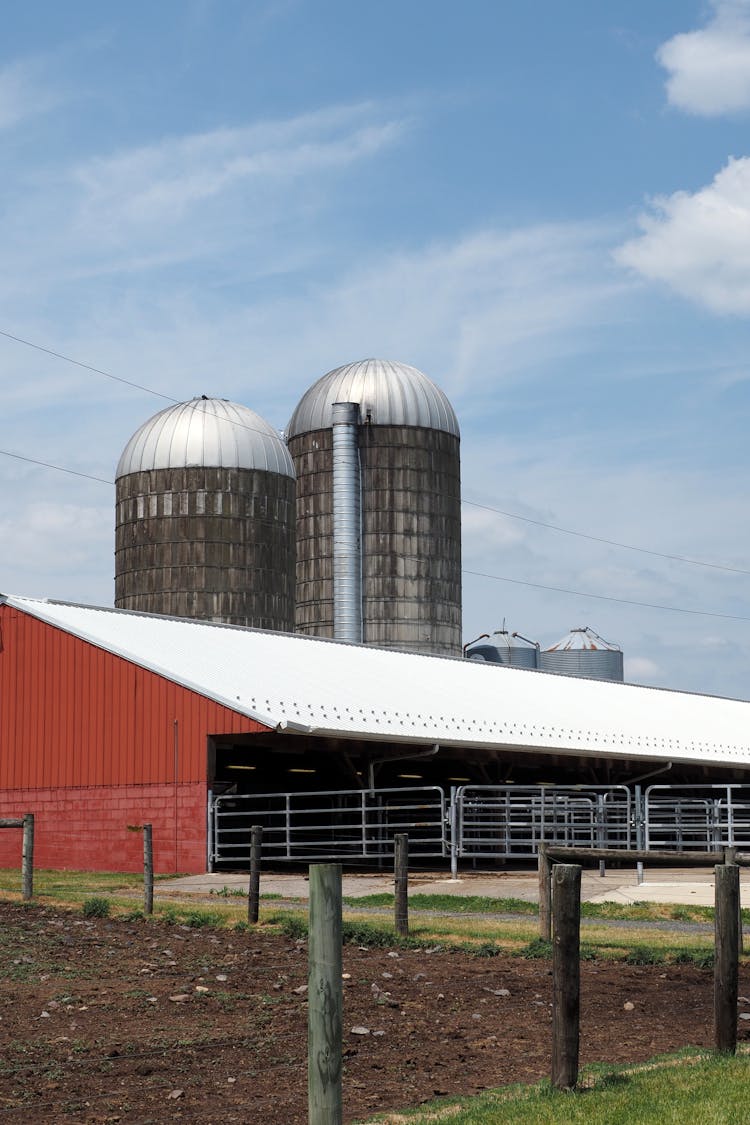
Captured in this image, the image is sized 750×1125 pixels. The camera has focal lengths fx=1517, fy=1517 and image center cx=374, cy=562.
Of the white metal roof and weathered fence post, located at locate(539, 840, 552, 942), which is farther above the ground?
the white metal roof

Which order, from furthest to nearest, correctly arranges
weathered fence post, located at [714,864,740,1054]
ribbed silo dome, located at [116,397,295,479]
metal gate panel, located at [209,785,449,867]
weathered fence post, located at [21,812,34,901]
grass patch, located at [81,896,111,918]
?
ribbed silo dome, located at [116,397,295,479] → metal gate panel, located at [209,785,449,867] → weathered fence post, located at [21,812,34,901] → grass patch, located at [81,896,111,918] → weathered fence post, located at [714,864,740,1054]

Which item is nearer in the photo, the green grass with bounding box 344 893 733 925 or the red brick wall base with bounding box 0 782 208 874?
the green grass with bounding box 344 893 733 925

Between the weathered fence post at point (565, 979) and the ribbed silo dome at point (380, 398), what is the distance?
4847cm

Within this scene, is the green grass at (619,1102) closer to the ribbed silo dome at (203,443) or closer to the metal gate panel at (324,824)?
the metal gate panel at (324,824)

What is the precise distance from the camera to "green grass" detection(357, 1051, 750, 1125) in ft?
25.4

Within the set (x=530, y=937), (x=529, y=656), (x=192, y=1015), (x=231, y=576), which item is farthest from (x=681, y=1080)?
(x=529, y=656)

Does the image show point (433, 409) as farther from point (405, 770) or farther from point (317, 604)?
point (405, 770)

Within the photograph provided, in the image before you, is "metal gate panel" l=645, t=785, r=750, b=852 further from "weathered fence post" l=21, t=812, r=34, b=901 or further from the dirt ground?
the dirt ground

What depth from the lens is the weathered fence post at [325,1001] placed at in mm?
6887

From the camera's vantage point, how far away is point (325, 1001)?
22.8ft

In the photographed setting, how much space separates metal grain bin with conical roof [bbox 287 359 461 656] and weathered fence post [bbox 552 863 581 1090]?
150 ft

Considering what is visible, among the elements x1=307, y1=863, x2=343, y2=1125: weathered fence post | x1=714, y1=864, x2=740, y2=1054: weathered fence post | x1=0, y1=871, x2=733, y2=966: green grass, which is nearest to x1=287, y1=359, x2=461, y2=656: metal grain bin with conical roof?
x1=0, y1=871, x2=733, y2=966: green grass

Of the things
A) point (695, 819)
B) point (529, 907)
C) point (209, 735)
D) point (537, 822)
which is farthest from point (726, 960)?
point (695, 819)

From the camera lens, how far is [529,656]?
235 feet
